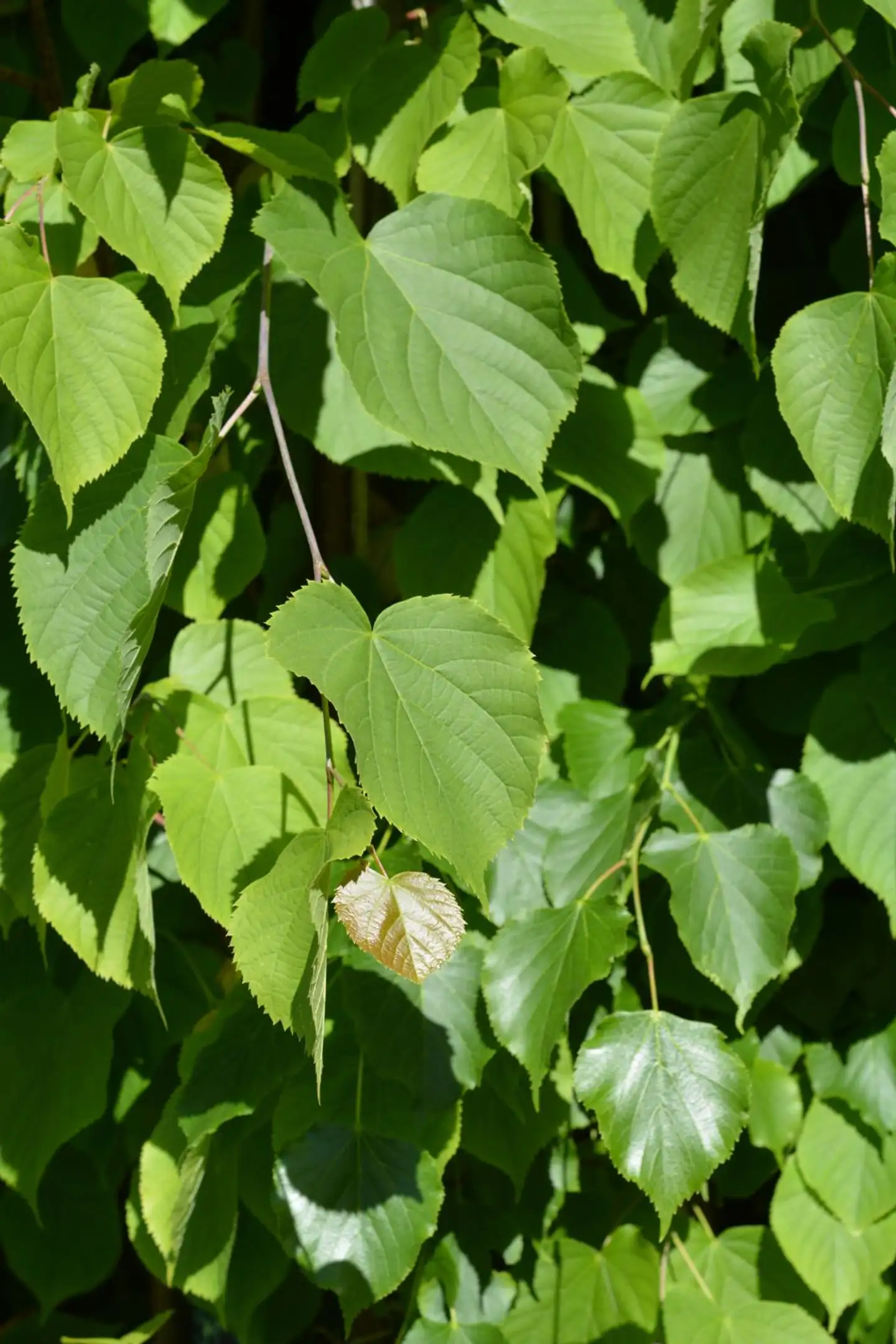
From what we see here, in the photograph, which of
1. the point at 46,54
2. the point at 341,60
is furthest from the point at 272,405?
the point at 46,54

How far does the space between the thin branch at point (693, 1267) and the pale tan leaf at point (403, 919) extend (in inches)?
30.1

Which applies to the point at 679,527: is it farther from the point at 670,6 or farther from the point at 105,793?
the point at 105,793

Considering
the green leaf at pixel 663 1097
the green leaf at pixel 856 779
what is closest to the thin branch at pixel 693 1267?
the green leaf at pixel 663 1097

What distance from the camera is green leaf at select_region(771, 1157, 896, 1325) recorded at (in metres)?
1.28

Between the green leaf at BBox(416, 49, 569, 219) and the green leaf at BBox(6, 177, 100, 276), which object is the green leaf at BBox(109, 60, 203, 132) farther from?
the green leaf at BBox(416, 49, 569, 219)

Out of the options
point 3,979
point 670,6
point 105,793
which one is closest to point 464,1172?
point 3,979

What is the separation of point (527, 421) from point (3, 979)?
804mm

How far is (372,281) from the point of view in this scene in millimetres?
946

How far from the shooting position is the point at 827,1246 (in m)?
1.29

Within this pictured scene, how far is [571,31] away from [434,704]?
0.67m

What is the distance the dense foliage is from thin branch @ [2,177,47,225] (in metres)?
0.02

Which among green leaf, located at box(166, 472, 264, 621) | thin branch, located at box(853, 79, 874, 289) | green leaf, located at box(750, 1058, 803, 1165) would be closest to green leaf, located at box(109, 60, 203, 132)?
green leaf, located at box(166, 472, 264, 621)

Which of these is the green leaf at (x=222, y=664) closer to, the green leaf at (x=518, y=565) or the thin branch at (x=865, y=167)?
the green leaf at (x=518, y=565)

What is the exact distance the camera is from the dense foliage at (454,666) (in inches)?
34.7
